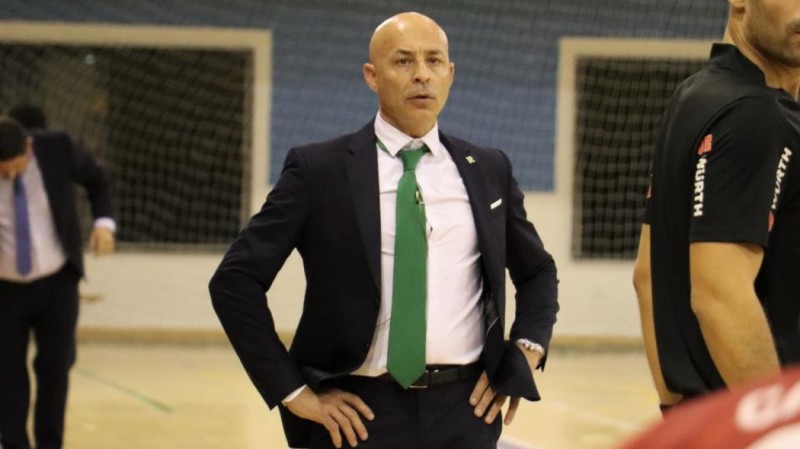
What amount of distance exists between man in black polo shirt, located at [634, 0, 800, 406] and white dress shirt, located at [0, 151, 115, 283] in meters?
4.07

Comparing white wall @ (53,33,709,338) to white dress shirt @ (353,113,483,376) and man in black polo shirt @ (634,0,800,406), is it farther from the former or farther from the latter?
man in black polo shirt @ (634,0,800,406)

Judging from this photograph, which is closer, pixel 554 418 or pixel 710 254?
pixel 710 254

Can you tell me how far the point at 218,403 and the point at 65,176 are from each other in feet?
8.74

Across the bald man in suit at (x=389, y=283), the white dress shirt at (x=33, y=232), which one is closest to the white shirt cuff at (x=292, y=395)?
the bald man in suit at (x=389, y=283)

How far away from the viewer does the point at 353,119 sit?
11.2 metres

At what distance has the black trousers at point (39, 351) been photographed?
568cm

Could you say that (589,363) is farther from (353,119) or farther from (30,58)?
(30,58)

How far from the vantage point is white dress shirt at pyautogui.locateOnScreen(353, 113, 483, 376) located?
9.70ft

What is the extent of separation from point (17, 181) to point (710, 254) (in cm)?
445

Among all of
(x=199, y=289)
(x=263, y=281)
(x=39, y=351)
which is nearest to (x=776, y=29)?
(x=263, y=281)

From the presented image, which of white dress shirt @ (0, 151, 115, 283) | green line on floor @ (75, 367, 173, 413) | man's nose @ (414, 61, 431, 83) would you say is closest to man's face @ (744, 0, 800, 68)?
man's nose @ (414, 61, 431, 83)

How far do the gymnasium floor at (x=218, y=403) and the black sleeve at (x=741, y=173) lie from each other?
4.34 meters

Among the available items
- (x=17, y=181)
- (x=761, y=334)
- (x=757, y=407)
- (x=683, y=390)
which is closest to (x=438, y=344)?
(x=683, y=390)

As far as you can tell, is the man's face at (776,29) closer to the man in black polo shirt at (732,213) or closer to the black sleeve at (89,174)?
the man in black polo shirt at (732,213)
